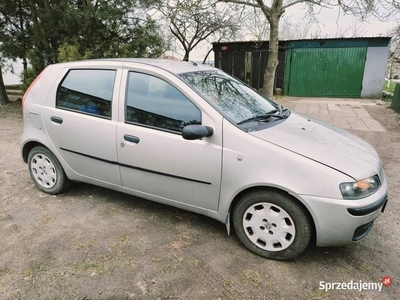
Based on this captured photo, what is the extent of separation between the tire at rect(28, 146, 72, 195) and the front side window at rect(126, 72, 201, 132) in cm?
129

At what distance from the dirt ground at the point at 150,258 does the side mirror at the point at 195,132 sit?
100 centimetres

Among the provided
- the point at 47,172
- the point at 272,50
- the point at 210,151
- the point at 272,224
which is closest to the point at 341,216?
the point at 272,224

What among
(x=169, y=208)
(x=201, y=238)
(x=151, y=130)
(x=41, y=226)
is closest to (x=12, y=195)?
(x=41, y=226)

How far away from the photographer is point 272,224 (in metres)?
2.41

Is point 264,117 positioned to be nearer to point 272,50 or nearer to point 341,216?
point 341,216

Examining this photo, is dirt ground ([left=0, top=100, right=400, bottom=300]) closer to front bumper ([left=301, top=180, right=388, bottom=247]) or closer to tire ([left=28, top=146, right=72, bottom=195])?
tire ([left=28, top=146, right=72, bottom=195])

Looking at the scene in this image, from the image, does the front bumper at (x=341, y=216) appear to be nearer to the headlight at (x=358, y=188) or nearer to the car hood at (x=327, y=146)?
the headlight at (x=358, y=188)

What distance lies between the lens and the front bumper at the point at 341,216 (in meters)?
2.14

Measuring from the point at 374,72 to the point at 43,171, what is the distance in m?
13.8

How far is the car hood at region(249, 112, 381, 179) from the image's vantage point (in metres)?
2.25

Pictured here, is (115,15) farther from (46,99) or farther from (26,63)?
(46,99)

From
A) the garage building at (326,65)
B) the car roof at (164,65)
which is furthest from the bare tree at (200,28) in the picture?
the car roof at (164,65)

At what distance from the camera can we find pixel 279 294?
214 centimetres

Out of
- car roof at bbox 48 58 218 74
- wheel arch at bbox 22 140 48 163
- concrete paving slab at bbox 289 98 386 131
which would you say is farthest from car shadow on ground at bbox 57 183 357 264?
concrete paving slab at bbox 289 98 386 131
